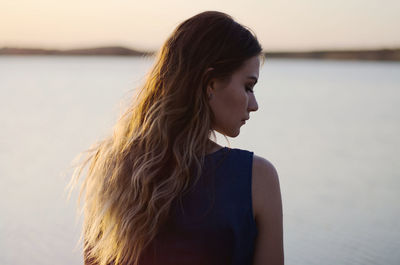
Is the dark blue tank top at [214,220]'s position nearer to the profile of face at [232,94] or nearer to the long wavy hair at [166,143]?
the long wavy hair at [166,143]

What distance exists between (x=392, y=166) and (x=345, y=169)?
1.68 feet

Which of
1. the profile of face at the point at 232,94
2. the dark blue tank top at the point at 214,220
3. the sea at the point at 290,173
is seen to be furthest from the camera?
the sea at the point at 290,173

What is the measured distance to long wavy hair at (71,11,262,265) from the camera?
5.32ft

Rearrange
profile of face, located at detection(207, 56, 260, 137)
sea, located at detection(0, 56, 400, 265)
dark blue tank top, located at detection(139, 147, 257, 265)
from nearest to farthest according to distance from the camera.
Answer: dark blue tank top, located at detection(139, 147, 257, 265), profile of face, located at detection(207, 56, 260, 137), sea, located at detection(0, 56, 400, 265)

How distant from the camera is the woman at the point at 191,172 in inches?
61.2

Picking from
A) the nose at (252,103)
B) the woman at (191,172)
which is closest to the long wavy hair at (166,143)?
the woman at (191,172)

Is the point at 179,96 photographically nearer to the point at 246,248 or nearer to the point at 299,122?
the point at 246,248

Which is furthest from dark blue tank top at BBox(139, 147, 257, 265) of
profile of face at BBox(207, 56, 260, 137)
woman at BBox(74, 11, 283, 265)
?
profile of face at BBox(207, 56, 260, 137)

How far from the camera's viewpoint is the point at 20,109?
1253 cm

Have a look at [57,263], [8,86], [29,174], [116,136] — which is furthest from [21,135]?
[8,86]

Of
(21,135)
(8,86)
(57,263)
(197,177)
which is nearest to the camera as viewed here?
(197,177)

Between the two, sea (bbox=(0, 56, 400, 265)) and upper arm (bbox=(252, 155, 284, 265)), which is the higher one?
upper arm (bbox=(252, 155, 284, 265))

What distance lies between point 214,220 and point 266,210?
16 cm

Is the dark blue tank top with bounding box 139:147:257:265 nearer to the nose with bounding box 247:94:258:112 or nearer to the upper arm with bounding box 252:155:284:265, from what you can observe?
the upper arm with bounding box 252:155:284:265
